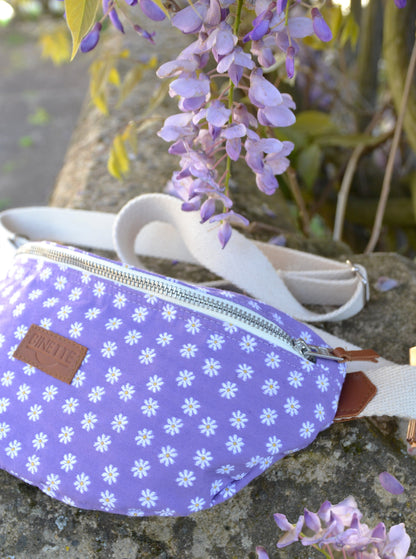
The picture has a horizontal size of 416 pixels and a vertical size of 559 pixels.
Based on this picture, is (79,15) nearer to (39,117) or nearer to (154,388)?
(154,388)

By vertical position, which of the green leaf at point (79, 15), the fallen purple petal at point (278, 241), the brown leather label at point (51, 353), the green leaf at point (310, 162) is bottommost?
the fallen purple petal at point (278, 241)

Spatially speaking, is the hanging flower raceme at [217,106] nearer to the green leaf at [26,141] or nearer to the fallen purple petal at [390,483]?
the fallen purple petal at [390,483]

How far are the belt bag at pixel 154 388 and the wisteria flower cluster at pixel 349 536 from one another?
0.08m

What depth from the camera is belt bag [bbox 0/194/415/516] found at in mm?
591

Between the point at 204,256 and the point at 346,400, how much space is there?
26 centimetres

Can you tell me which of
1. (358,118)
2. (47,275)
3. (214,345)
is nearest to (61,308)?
(47,275)

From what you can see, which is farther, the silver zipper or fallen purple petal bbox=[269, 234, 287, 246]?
fallen purple petal bbox=[269, 234, 287, 246]

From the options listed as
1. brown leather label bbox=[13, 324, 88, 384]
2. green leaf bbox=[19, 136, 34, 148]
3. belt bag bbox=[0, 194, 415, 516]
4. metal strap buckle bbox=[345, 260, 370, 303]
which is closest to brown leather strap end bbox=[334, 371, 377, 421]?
belt bag bbox=[0, 194, 415, 516]

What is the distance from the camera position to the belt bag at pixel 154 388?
0.59 metres

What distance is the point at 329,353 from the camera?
25.2 inches

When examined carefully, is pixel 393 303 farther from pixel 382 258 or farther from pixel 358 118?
pixel 358 118

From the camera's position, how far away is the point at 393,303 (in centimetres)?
83

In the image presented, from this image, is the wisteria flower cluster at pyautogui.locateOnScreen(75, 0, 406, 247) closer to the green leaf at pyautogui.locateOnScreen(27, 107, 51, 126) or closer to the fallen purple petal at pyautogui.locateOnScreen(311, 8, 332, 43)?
the fallen purple petal at pyautogui.locateOnScreen(311, 8, 332, 43)

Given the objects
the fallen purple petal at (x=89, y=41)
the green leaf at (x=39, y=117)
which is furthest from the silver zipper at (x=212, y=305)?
the green leaf at (x=39, y=117)
